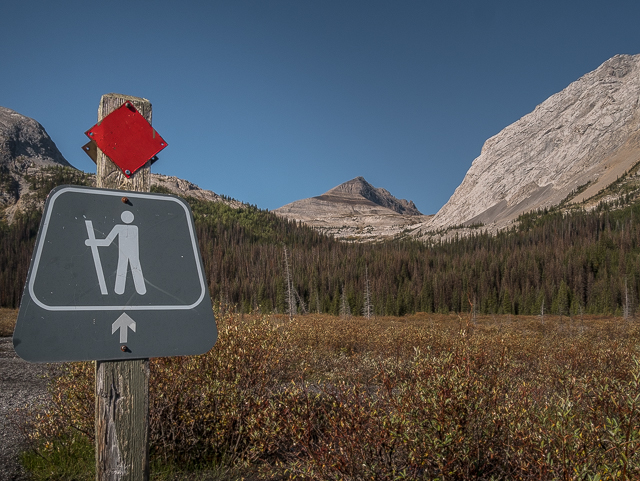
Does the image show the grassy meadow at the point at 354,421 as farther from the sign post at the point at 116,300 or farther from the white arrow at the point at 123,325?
the white arrow at the point at 123,325

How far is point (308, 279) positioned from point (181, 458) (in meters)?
95.9

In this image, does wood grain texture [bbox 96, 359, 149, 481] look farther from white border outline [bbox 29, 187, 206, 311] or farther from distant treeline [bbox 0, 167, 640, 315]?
distant treeline [bbox 0, 167, 640, 315]

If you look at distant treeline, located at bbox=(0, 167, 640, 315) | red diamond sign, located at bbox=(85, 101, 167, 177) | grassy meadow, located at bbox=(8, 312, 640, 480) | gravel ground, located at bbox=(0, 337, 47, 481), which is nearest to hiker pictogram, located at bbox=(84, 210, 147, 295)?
red diamond sign, located at bbox=(85, 101, 167, 177)

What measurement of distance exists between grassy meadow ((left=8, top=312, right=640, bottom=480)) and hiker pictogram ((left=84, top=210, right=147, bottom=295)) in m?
2.96

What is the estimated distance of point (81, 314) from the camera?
210cm

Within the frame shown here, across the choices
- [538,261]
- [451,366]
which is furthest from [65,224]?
[538,261]

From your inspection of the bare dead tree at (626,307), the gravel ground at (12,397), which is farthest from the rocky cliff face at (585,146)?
the gravel ground at (12,397)

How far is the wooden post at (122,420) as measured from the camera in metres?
2.16

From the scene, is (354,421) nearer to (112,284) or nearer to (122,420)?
(122,420)

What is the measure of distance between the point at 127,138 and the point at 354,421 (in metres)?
3.66

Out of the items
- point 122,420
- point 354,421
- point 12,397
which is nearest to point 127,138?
point 122,420

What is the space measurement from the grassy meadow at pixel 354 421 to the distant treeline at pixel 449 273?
66.8m

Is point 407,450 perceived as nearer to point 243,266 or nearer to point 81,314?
point 81,314

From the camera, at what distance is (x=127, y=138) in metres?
2.61
